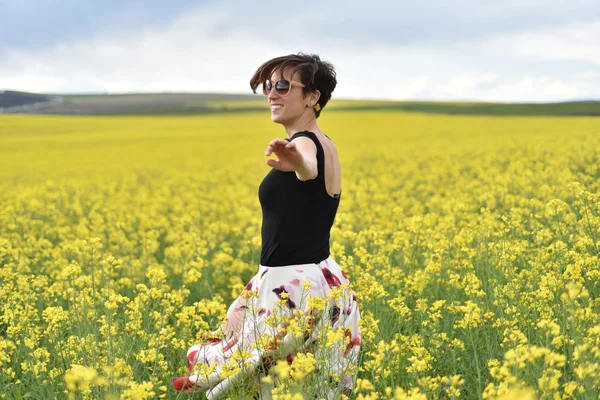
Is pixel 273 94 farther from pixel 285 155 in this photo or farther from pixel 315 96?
pixel 285 155

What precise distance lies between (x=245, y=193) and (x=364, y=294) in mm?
7107

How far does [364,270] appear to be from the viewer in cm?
523

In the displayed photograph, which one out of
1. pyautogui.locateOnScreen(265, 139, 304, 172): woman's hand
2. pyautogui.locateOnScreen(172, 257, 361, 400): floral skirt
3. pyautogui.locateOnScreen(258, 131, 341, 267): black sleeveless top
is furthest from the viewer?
pyautogui.locateOnScreen(258, 131, 341, 267): black sleeveless top

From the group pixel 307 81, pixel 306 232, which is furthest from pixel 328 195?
pixel 307 81

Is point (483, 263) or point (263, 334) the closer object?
point (263, 334)

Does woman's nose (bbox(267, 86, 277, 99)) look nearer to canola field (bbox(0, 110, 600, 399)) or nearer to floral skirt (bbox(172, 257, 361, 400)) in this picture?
floral skirt (bbox(172, 257, 361, 400))

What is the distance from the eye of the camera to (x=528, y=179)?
30.5ft

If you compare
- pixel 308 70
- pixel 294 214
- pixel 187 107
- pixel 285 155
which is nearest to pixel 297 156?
pixel 285 155

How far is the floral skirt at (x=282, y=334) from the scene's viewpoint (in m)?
3.06

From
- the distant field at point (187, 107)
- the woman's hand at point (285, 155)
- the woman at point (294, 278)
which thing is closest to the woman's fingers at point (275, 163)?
the woman's hand at point (285, 155)

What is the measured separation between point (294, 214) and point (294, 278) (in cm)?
33

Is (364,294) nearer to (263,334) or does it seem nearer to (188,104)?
(263,334)

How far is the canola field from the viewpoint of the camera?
10.5ft

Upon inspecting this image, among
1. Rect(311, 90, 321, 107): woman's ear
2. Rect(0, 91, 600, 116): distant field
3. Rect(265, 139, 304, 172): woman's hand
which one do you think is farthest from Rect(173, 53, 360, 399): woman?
Rect(0, 91, 600, 116): distant field
